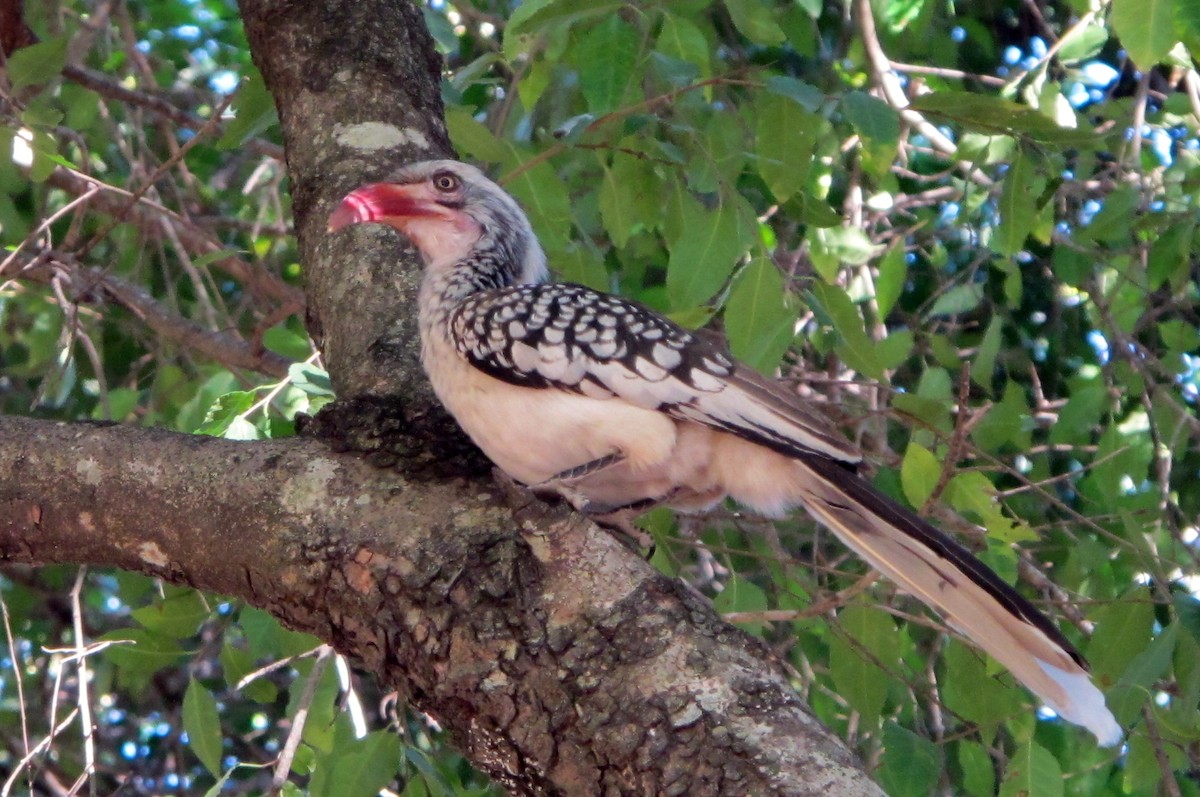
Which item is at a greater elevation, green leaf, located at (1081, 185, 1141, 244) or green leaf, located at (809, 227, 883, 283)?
green leaf, located at (1081, 185, 1141, 244)

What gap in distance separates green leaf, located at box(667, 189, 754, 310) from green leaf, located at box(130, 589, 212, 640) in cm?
129

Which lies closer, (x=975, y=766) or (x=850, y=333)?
(x=850, y=333)

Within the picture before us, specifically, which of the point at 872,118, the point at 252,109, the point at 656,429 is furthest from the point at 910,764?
the point at 252,109

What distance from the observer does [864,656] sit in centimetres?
272

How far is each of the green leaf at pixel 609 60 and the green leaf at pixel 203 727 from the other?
59.4 inches

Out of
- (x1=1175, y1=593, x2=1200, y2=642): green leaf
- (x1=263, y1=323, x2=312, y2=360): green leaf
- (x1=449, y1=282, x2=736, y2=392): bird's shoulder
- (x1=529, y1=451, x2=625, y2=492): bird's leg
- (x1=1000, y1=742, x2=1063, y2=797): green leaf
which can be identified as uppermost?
(x1=449, y1=282, x2=736, y2=392): bird's shoulder

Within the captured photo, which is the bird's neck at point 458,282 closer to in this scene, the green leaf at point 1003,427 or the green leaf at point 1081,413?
the green leaf at point 1003,427

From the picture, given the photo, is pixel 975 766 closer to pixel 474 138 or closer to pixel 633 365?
pixel 633 365

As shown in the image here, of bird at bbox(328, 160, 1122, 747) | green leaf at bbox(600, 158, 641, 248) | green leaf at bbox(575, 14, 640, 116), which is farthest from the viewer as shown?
green leaf at bbox(600, 158, 641, 248)

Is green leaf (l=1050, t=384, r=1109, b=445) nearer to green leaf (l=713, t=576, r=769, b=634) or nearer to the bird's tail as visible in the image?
green leaf (l=713, t=576, r=769, b=634)

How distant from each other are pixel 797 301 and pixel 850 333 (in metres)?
0.17

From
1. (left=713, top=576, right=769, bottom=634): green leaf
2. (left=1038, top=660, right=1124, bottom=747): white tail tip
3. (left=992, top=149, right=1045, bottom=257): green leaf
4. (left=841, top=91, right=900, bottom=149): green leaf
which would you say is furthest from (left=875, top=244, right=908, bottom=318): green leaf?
(left=1038, top=660, right=1124, bottom=747): white tail tip

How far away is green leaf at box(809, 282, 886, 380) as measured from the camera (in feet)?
9.14

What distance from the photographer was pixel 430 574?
6.62 ft
